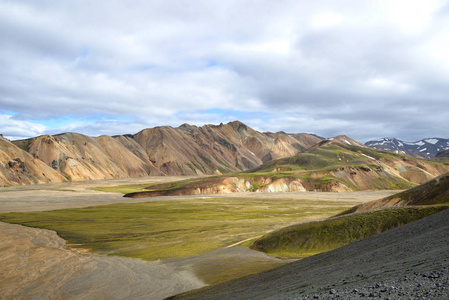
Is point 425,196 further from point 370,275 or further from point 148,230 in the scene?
point 148,230

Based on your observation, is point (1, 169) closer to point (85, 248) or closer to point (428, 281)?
point (85, 248)

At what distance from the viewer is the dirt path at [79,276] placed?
94.3 feet

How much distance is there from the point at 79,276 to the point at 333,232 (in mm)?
30020

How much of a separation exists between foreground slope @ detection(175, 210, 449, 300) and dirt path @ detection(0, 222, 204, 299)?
6.18 meters

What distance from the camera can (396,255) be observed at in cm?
1834

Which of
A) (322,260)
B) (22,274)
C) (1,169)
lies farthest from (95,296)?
(1,169)

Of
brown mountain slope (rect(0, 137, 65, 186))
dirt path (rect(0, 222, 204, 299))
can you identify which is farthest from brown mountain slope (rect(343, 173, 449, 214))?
brown mountain slope (rect(0, 137, 65, 186))

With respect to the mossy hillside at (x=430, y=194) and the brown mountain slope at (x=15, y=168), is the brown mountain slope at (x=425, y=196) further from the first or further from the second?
the brown mountain slope at (x=15, y=168)

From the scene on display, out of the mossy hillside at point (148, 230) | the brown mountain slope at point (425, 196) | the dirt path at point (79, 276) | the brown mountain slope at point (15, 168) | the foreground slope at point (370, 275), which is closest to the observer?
the foreground slope at point (370, 275)

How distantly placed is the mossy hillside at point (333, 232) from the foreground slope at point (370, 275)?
11980 millimetres

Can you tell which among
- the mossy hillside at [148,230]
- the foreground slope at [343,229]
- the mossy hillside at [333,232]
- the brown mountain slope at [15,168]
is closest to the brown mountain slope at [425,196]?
the foreground slope at [343,229]

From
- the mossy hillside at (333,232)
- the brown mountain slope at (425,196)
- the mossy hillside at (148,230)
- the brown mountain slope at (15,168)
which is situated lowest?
the mossy hillside at (148,230)

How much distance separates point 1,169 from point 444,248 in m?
214

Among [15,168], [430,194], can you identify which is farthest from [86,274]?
[15,168]
